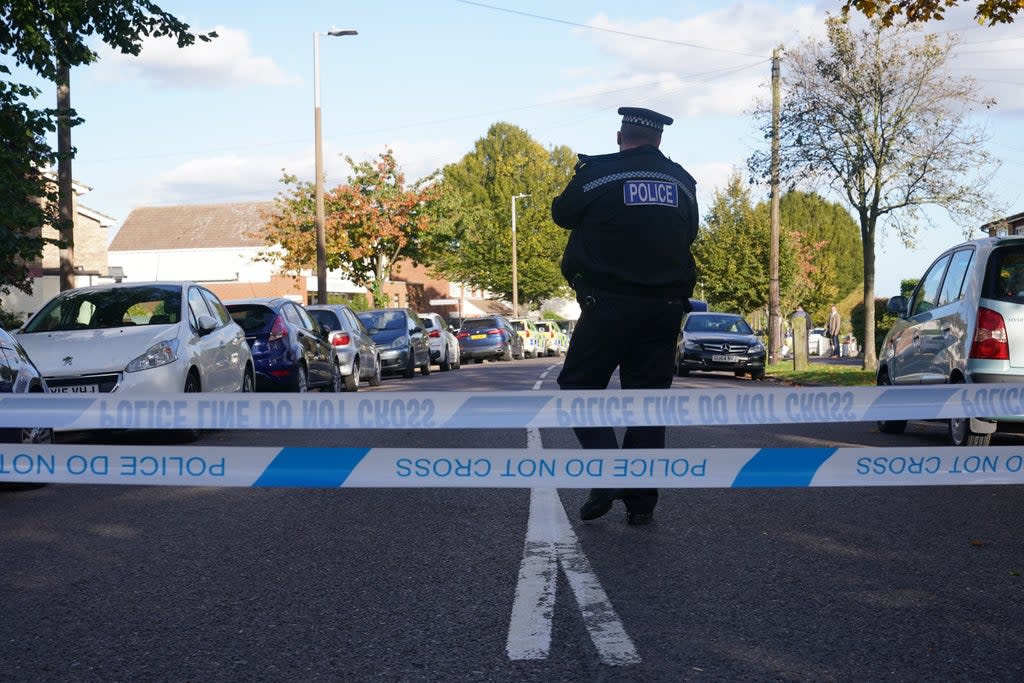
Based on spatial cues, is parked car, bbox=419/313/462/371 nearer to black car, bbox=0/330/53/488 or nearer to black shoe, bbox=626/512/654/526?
black car, bbox=0/330/53/488

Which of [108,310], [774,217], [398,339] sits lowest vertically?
[398,339]

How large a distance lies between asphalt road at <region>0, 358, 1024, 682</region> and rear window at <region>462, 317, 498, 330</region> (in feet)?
112

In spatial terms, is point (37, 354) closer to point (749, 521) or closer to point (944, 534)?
point (749, 521)

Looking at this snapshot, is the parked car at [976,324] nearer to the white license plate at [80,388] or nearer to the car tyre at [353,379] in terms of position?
the white license plate at [80,388]

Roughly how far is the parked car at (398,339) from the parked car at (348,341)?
3985mm

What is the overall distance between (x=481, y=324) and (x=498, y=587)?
37.5 metres

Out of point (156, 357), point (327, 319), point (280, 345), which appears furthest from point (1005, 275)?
point (327, 319)

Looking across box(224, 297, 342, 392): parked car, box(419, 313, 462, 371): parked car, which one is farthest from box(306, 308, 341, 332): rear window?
box(419, 313, 462, 371): parked car

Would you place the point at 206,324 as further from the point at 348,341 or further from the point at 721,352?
the point at 721,352

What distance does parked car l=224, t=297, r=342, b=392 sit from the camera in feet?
52.2

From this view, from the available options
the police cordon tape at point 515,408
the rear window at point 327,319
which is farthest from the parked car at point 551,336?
the police cordon tape at point 515,408

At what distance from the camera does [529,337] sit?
51.9 metres

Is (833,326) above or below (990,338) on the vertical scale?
below

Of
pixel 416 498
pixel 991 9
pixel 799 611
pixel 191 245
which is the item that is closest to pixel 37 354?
pixel 416 498
